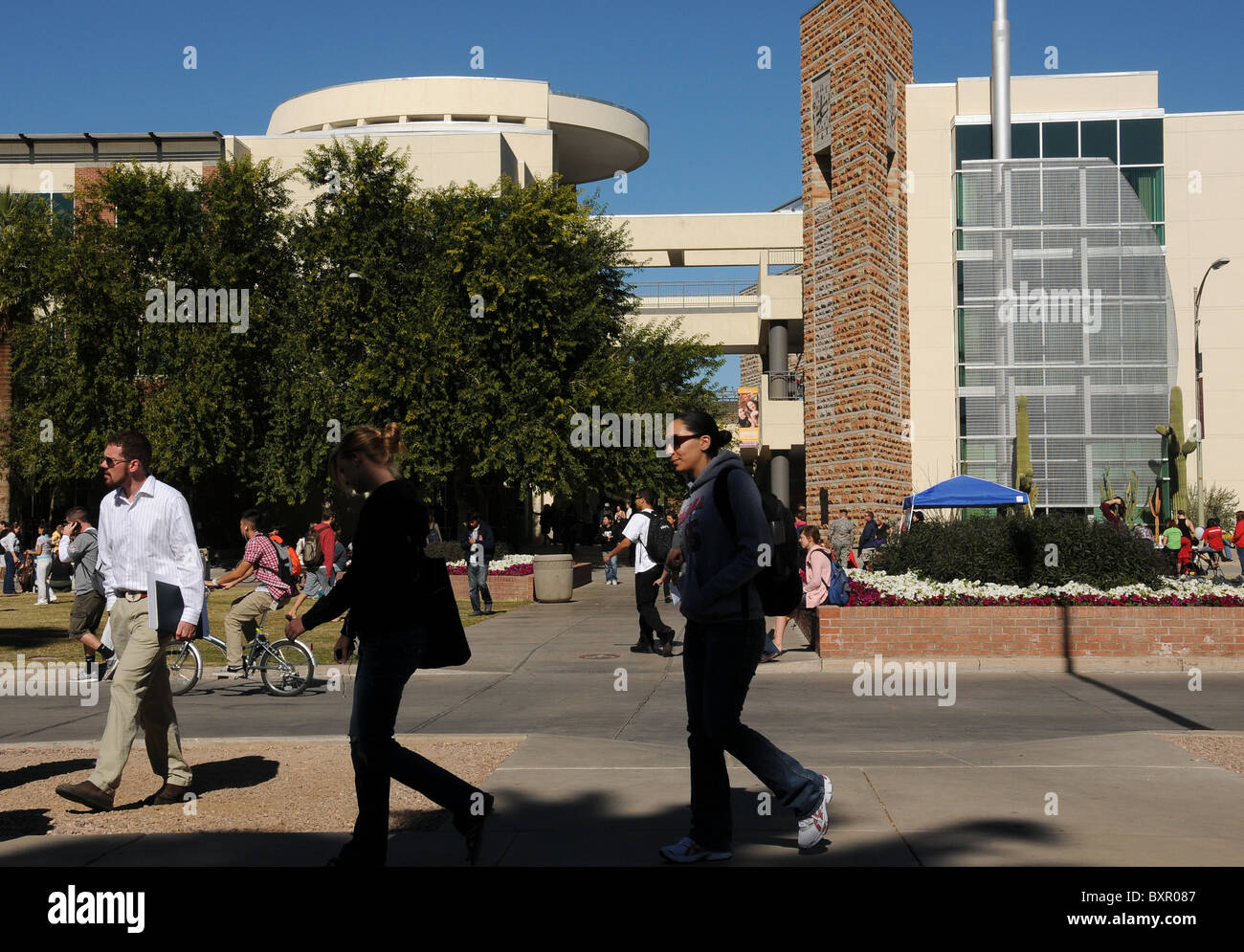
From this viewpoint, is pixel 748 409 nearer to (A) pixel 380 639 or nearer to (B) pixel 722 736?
(B) pixel 722 736

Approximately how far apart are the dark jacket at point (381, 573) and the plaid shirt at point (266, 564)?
283 inches

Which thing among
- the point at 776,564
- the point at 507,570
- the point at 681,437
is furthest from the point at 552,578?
the point at 776,564

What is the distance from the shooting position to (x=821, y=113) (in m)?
20.3

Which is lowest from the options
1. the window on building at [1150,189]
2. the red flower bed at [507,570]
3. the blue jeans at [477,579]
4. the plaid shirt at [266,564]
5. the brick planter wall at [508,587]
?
the brick planter wall at [508,587]

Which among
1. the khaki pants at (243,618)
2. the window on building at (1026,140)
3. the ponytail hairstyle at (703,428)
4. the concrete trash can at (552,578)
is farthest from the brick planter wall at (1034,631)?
the window on building at (1026,140)

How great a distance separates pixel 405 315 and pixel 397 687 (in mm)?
29167

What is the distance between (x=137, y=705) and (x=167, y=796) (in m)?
0.61

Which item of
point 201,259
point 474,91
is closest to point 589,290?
point 201,259

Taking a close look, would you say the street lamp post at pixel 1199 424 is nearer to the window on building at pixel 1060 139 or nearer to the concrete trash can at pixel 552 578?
the window on building at pixel 1060 139

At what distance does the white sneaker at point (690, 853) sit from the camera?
16.4 ft

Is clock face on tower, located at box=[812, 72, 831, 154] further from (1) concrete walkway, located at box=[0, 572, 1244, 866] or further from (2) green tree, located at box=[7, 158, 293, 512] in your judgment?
(2) green tree, located at box=[7, 158, 293, 512]

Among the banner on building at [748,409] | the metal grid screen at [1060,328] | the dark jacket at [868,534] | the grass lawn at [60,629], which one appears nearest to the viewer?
the grass lawn at [60,629]

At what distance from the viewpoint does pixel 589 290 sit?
1492 inches

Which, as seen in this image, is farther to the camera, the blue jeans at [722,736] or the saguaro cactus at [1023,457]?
the saguaro cactus at [1023,457]
